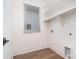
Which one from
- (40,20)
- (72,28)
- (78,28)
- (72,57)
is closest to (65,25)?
(72,28)

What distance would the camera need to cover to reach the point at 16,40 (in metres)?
3.13

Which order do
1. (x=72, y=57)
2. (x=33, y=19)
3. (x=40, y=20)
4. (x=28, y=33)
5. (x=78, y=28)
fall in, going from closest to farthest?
(x=78, y=28) < (x=72, y=57) < (x=28, y=33) < (x=33, y=19) < (x=40, y=20)

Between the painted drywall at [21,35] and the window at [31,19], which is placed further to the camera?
the window at [31,19]

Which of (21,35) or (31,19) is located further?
(31,19)

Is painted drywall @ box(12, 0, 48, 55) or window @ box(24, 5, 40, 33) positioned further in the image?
window @ box(24, 5, 40, 33)

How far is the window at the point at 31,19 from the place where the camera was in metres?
3.49

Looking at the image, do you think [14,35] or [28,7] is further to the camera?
[28,7]

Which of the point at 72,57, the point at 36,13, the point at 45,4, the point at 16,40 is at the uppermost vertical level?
the point at 45,4

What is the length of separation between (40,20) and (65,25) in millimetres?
1576

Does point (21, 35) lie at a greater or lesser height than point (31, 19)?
lesser

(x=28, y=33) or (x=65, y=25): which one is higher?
(x=65, y=25)

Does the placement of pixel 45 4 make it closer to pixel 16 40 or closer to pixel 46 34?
pixel 46 34

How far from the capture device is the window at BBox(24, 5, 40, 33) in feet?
11.5

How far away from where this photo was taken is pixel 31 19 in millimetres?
3703
